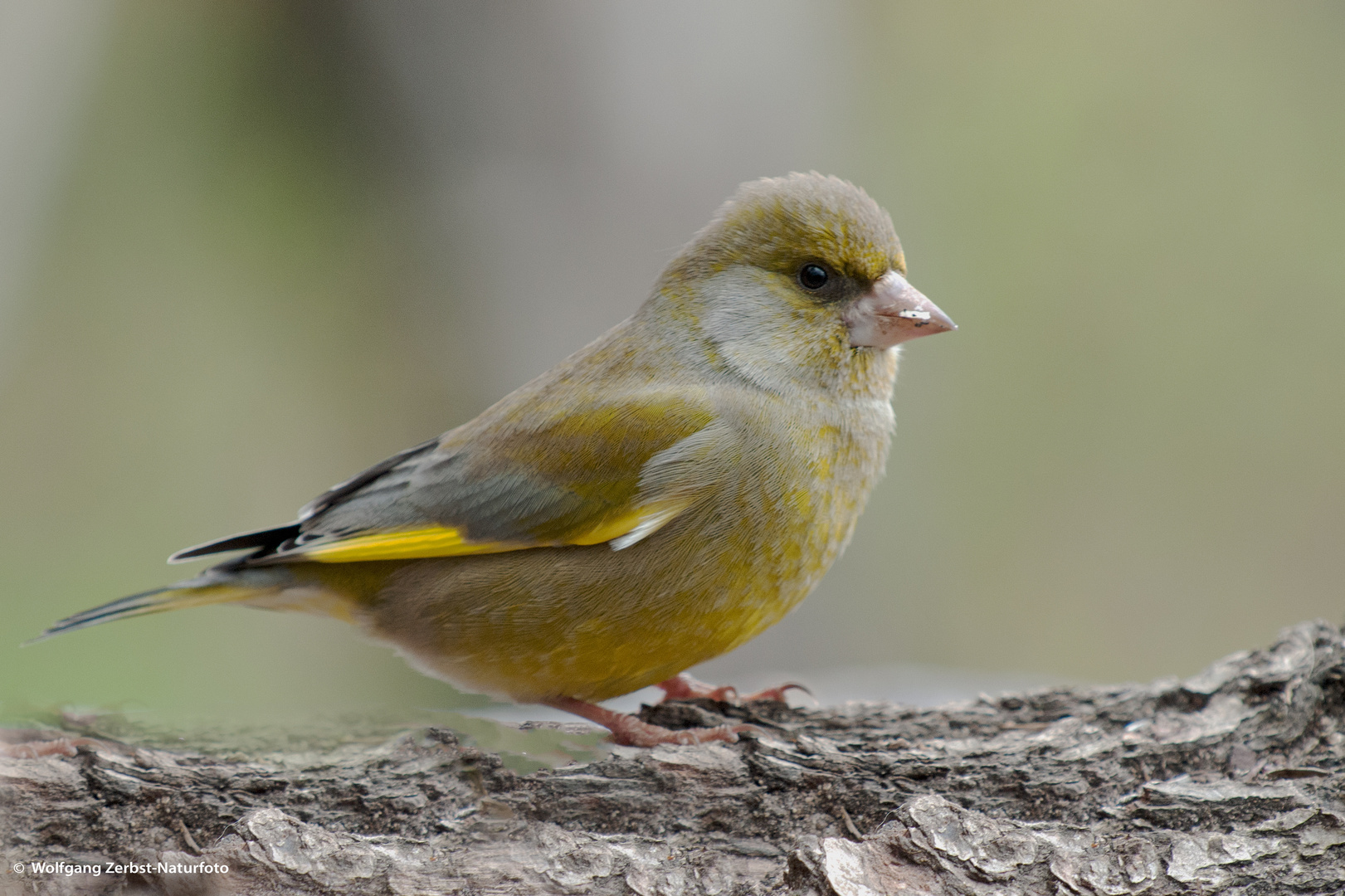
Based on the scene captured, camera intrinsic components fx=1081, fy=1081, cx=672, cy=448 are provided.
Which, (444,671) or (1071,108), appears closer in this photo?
(444,671)

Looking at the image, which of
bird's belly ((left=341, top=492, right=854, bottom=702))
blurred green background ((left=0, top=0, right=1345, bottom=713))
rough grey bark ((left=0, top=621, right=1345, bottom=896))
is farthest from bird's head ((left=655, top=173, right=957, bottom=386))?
blurred green background ((left=0, top=0, right=1345, bottom=713))

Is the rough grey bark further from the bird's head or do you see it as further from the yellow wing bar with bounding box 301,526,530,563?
the bird's head

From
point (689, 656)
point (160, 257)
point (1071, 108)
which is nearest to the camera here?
point (689, 656)

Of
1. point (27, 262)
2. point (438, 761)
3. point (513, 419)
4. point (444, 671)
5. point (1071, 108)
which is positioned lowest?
point (438, 761)

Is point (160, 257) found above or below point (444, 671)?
above

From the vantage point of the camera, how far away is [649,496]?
10.6 feet

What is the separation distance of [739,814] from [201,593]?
193cm

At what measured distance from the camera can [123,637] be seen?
712cm

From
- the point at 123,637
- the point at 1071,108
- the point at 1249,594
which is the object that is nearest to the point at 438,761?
the point at 123,637

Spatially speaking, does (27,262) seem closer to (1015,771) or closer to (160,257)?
(160,257)

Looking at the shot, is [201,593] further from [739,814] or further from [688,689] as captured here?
[739,814]

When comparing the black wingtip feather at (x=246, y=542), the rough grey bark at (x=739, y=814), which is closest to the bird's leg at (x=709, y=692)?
the rough grey bark at (x=739, y=814)

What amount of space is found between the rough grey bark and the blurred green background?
2.43 m

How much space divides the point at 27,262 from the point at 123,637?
2.46 m
